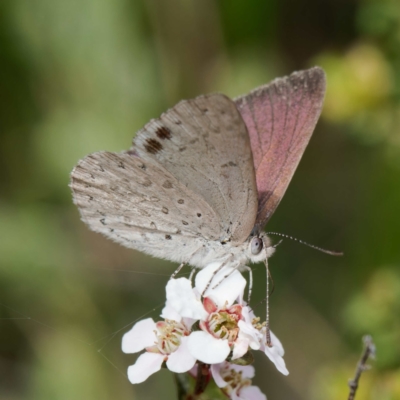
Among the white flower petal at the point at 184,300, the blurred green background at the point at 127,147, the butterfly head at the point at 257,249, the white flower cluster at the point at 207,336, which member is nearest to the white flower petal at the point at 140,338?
the white flower cluster at the point at 207,336

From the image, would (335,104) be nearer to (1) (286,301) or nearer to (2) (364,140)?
(2) (364,140)

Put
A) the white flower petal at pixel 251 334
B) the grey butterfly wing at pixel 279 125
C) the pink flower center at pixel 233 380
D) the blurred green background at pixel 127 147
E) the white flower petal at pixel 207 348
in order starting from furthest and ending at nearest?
the blurred green background at pixel 127 147
the grey butterfly wing at pixel 279 125
the pink flower center at pixel 233 380
the white flower petal at pixel 251 334
the white flower petal at pixel 207 348

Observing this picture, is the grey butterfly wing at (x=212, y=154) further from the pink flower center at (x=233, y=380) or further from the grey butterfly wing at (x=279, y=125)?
the pink flower center at (x=233, y=380)

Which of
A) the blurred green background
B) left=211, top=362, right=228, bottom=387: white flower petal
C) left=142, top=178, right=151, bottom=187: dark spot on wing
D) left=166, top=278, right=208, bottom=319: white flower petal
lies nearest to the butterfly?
left=142, top=178, right=151, bottom=187: dark spot on wing

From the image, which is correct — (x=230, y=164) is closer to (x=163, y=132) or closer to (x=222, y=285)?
(x=163, y=132)

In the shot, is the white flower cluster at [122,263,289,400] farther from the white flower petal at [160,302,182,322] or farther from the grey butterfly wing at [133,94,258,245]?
the grey butterfly wing at [133,94,258,245]

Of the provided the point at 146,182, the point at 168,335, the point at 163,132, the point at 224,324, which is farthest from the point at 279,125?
the point at 168,335

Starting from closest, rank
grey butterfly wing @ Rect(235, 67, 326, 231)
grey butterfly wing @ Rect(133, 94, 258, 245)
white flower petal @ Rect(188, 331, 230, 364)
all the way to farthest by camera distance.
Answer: white flower petal @ Rect(188, 331, 230, 364)
grey butterfly wing @ Rect(133, 94, 258, 245)
grey butterfly wing @ Rect(235, 67, 326, 231)

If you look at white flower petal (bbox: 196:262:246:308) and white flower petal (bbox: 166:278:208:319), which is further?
white flower petal (bbox: 196:262:246:308)
